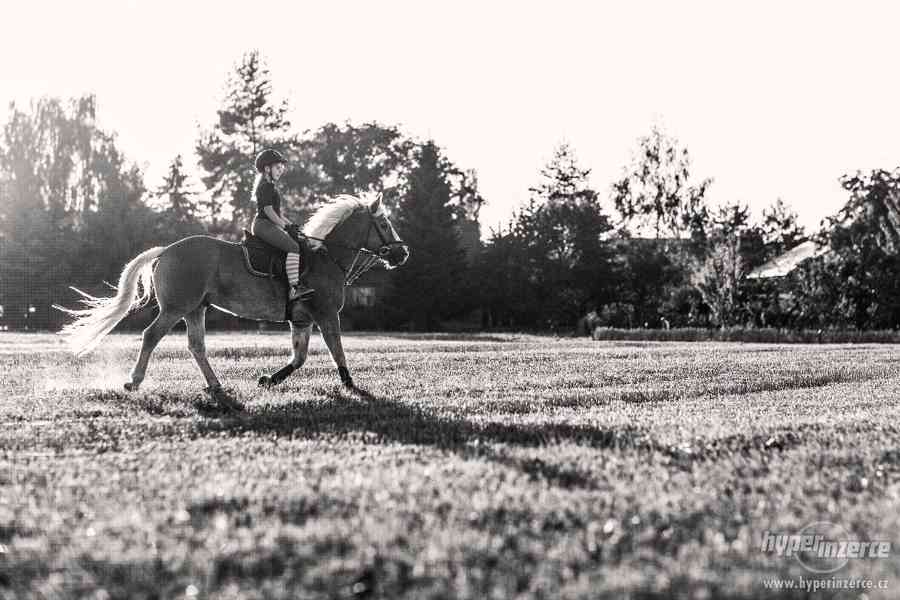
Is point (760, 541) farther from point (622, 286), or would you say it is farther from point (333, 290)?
point (622, 286)

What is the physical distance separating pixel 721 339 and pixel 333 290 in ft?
96.9

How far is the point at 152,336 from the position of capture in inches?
424

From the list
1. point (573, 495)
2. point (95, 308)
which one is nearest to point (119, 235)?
point (95, 308)

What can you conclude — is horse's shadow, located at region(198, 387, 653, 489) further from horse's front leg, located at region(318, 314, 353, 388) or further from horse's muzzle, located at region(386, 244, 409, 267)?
horse's muzzle, located at region(386, 244, 409, 267)

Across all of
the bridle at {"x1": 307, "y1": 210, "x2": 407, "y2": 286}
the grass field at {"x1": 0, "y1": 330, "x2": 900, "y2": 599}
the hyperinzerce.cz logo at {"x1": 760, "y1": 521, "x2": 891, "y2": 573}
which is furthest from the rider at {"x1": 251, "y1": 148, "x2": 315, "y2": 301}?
the hyperinzerce.cz logo at {"x1": 760, "y1": 521, "x2": 891, "y2": 573}

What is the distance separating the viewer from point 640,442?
6.67 meters

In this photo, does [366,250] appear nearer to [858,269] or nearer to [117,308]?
[117,308]

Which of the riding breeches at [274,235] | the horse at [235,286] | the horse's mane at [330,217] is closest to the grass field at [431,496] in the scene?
the horse at [235,286]

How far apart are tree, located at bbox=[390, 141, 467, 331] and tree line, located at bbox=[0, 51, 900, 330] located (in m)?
0.09

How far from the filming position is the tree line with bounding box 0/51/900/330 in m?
44.7

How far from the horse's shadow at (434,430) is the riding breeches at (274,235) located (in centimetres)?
215

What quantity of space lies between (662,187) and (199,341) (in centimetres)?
6071

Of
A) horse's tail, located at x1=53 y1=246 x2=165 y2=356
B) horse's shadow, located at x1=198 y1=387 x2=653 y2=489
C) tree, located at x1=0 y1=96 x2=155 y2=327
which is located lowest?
horse's shadow, located at x1=198 y1=387 x2=653 y2=489

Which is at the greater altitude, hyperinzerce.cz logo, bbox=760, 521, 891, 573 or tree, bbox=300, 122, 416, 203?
tree, bbox=300, 122, 416, 203
